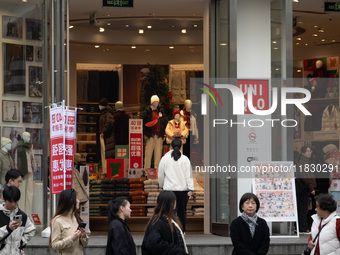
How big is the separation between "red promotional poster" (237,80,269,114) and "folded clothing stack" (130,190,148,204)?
2.69 meters

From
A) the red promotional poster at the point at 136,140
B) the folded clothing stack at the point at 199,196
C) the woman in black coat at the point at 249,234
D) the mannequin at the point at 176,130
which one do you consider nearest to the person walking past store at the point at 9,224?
the woman in black coat at the point at 249,234

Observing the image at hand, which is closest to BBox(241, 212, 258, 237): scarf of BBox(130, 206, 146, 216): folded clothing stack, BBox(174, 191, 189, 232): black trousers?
BBox(174, 191, 189, 232): black trousers

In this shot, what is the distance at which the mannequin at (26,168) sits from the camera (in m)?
11.5

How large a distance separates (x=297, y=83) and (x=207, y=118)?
1.69 meters

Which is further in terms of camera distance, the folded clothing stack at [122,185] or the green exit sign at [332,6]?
the folded clothing stack at [122,185]

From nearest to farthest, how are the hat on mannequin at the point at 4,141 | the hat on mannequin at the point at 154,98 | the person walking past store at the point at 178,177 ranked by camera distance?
the person walking past store at the point at 178,177
the hat on mannequin at the point at 4,141
the hat on mannequin at the point at 154,98

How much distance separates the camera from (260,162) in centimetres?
1157

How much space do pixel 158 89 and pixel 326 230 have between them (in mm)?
11061

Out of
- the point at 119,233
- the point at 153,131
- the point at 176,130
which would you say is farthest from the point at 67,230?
the point at 153,131

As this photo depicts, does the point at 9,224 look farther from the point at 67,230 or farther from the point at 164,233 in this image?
the point at 164,233

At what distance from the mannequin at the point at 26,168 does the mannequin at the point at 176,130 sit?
439 centimetres

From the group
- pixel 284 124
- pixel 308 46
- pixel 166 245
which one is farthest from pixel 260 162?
pixel 308 46

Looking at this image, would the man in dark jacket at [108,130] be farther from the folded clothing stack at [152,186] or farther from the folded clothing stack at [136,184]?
the folded clothing stack at [152,186]

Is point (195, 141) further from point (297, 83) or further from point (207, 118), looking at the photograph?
point (297, 83)
